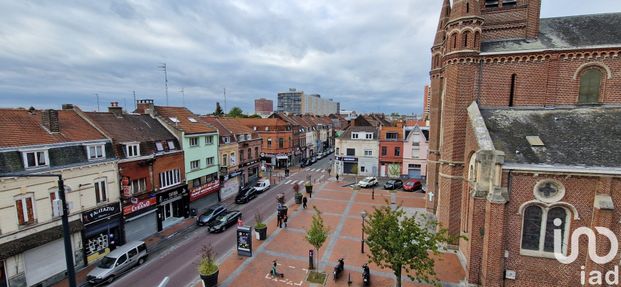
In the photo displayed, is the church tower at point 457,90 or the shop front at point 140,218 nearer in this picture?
the church tower at point 457,90

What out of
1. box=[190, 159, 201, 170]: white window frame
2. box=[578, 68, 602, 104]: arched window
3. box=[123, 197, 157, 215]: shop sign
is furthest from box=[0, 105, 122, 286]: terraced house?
box=[578, 68, 602, 104]: arched window

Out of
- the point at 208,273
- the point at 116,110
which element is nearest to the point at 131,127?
the point at 116,110

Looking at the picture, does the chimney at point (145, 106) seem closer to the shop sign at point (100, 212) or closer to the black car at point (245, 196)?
the shop sign at point (100, 212)

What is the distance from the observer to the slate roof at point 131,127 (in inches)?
840

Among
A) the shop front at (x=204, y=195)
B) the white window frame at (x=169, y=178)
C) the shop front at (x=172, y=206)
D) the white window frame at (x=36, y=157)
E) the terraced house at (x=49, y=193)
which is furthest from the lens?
the shop front at (x=204, y=195)

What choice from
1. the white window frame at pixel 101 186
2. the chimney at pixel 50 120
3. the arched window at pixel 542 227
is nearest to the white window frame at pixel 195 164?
the white window frame at pixel 101 186

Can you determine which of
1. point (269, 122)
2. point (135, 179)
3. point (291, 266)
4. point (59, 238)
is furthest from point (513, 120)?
point (269, 122)

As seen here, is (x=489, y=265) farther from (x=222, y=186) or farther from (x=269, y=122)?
(x=269, y=122)

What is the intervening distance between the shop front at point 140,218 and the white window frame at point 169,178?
1.63 meters

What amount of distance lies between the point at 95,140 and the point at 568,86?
30124mm

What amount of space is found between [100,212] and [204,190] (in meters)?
10.3

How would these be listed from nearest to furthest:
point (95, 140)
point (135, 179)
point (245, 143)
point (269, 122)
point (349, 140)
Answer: point (95, 140), point (135, 179), point (245, 143), point (349, 140), point (269, 122)

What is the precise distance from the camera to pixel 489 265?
13.4 m

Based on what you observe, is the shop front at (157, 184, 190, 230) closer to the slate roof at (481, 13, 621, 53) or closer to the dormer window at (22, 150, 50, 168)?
the dormer window at (22, 150, 50, 168)
